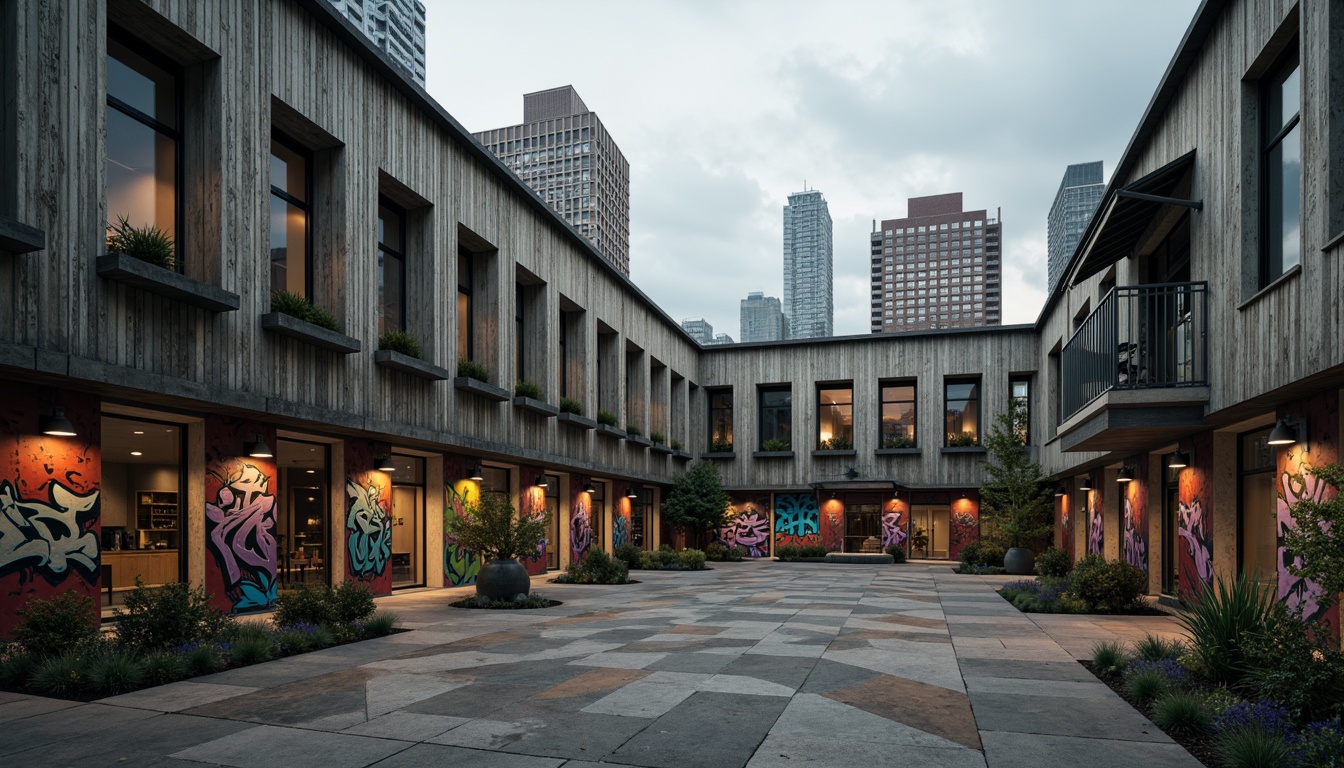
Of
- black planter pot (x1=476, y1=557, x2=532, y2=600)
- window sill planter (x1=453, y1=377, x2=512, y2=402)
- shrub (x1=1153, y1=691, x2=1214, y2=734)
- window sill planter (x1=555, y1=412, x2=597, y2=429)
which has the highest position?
window sill planter (x1=453, y1=377, x2=512, y2=402)

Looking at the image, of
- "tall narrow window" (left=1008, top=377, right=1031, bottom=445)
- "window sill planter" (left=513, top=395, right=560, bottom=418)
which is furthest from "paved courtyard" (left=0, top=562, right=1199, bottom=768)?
"tall narrow window" (left=1008, top=377, right=1031, bottom=445)

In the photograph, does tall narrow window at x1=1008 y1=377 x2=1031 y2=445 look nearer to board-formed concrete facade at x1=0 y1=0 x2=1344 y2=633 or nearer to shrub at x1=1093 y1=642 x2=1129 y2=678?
board-formed concrete facade at x1=0 y1=0 x2=1344 y2=633

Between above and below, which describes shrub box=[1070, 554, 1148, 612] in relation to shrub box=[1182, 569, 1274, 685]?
below

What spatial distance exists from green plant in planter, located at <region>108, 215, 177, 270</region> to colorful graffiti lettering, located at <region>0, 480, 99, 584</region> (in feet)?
9.81

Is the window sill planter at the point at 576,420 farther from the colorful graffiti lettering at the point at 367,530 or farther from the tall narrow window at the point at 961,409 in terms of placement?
the tall narrow window at the point at 961,409

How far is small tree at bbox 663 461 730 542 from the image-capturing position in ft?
117

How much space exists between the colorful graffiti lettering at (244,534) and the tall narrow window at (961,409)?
28.6 meters

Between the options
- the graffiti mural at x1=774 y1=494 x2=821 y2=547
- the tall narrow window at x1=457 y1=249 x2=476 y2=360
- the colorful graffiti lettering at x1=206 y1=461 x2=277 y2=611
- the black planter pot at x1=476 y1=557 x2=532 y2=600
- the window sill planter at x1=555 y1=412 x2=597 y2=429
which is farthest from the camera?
the graffiti mural at x1=774 y1=494 x2=821 y2=547

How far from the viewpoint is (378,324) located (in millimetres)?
17703

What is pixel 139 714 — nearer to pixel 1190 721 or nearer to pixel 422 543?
pixel 1190 721

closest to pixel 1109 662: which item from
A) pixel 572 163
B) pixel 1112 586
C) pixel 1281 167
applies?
pixel 1281 167

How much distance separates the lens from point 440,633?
513 inches

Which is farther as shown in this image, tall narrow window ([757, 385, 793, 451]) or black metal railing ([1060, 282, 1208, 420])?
tall narrow window ([757, 385, 793, 451])

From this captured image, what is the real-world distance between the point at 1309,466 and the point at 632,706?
8.92m
